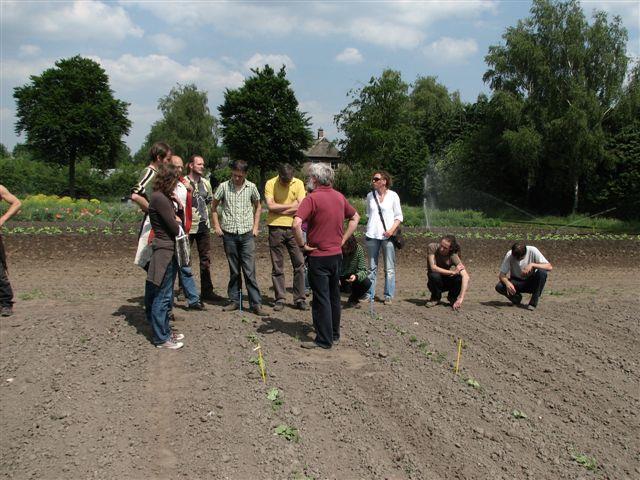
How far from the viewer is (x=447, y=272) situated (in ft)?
22.1

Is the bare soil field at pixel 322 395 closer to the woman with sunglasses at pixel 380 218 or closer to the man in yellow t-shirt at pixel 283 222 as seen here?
the man in yellow t-shirt at pixel 283 222

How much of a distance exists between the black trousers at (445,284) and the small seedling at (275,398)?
11.2ft

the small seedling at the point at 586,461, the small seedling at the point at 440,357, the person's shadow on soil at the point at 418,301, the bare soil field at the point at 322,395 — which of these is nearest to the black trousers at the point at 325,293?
the bare soil field at the point at 322,395

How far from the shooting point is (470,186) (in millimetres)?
36031

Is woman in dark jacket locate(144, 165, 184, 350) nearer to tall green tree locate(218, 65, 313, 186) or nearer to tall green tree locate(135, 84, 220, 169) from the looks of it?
tall green tree locate(218, 65, 313, 186)

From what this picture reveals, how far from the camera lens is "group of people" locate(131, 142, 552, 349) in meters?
4.82

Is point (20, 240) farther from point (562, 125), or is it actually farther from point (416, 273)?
point (562, 125)

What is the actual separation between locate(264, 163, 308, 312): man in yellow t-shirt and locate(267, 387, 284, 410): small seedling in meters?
2.29

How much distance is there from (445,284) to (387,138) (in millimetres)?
34308

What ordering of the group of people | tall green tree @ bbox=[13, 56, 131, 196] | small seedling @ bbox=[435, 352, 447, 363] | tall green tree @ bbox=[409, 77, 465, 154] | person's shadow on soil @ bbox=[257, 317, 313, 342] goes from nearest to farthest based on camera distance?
the group of people → small seedling @ bbox=[435, 352, 447, 363] → person's shadow on soil @ bbox=[257, 317, 313, 342] → tall green tree @ bbox=[13, 56, 131, 196] → tall green tree @ bbox=[409, 77, 465, 154]

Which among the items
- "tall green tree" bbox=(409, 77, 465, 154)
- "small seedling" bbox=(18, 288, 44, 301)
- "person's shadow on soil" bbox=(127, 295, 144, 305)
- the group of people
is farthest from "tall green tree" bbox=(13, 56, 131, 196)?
the group of people

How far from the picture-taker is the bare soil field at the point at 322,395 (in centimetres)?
334

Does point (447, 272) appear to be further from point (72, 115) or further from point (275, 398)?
point (72, 115)

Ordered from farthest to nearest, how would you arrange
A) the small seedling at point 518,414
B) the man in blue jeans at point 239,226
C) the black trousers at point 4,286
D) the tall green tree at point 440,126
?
1. the tall green tree at point 440,126
2. the man in blue jeans at point 239,226
3. the black trousers at point 4,286
4. the small seedling at point 518,414
